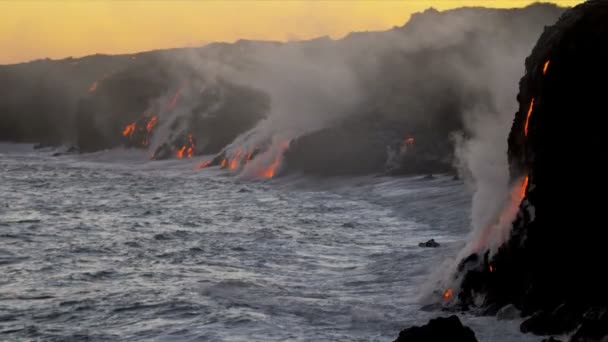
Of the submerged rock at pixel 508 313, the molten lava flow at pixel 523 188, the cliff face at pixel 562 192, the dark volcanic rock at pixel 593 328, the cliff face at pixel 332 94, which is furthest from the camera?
the cliff face at pixel 332 94

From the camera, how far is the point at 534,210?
17641 mm

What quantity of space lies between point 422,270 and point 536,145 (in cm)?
607

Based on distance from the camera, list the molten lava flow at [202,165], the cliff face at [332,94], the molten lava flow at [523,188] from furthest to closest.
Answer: the molten lava flow at [202,165] → the cliff face at [332,94] → the molten lava flow at [523,188]

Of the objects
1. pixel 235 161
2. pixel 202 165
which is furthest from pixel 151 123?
pixel 235 161

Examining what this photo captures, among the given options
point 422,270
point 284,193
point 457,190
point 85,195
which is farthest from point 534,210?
point 85,195

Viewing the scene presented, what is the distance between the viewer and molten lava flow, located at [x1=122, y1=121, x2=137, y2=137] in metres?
118

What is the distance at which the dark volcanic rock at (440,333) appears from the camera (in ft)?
41.8

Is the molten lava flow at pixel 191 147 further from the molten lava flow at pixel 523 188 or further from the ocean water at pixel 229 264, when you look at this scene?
the molten lava flow at pixel 523 188

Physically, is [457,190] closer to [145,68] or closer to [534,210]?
[534,210]

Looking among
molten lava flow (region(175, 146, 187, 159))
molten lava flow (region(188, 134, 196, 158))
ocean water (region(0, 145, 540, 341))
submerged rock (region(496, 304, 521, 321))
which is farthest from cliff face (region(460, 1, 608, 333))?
molten lava flow (region(175, 146, 187, 159))

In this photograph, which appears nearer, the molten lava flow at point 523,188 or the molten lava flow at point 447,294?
the molten lava flow at point 523,188

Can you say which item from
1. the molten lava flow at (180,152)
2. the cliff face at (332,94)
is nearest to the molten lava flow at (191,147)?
the cliff face at (332,94)

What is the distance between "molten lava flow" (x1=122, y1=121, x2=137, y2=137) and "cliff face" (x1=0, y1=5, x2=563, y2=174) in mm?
249

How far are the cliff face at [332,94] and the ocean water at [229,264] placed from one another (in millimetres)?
14201
